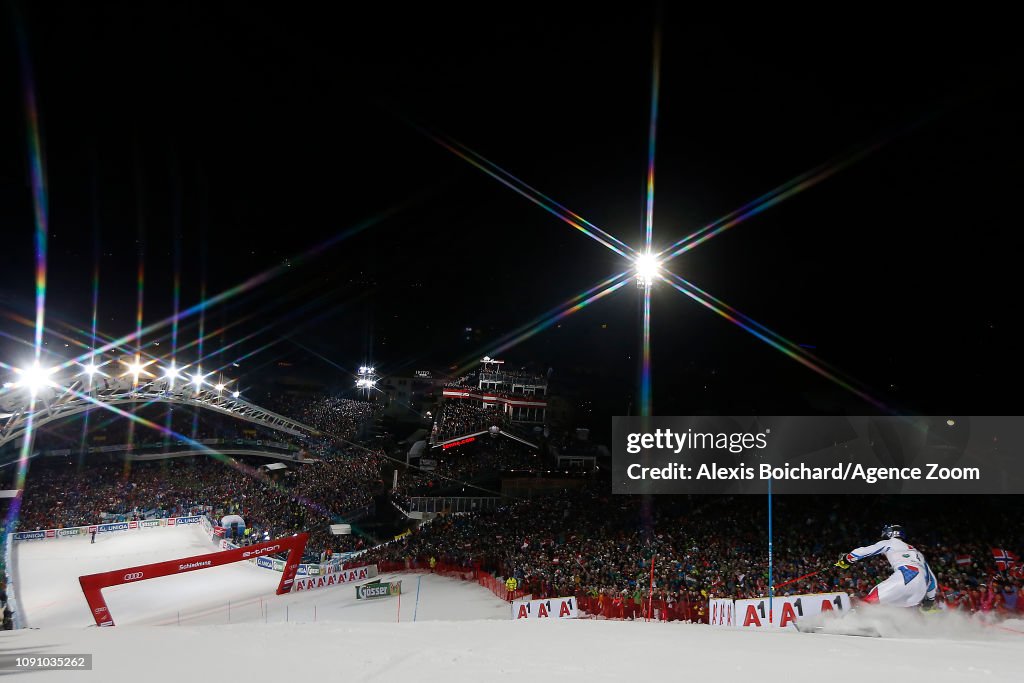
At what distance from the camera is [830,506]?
1683 centimetres

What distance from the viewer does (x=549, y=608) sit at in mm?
13086

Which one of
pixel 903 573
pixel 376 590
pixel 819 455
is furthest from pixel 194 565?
pixel 819 455

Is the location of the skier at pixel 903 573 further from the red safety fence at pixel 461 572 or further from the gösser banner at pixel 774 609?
the red safety fence at pixel 461 572

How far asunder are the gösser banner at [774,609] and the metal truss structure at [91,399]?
23002mm

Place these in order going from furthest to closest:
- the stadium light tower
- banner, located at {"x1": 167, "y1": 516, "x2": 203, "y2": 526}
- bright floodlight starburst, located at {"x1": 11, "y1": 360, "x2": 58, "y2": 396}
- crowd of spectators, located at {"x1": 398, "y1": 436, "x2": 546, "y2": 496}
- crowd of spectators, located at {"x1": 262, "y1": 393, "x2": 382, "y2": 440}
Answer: the stadium light tower
crowd of spectators, located at {"x1": 262, "y1": 393, "x2": 382, "y2": 440}
crowd of spectators, located at {"x1": 398, "y1": 436, "x2": 546, "y2": 496}
banner, located at {"x1": 167, "y1": 516, "x2": 203, "y2": 526}
bright floodlight starburst, located at {"x1": 11, "y1": 360, "x2": 58, "y2": 396}

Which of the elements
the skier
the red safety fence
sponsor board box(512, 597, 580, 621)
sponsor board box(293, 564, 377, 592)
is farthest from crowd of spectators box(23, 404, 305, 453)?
the skier

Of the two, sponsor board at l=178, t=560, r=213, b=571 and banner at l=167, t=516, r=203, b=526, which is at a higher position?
sponsor board at l=178, t=560, r=213, b=571

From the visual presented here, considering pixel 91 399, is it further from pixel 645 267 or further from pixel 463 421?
pixel 463 421

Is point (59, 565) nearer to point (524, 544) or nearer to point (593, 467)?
point (524, 544)

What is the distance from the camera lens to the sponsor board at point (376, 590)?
16288 mm

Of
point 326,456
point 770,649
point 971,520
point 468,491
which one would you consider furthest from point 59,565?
point 971,520

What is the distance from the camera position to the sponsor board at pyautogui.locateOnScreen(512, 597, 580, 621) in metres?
13.1

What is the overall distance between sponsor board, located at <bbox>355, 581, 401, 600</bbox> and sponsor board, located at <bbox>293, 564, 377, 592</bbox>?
270 cm

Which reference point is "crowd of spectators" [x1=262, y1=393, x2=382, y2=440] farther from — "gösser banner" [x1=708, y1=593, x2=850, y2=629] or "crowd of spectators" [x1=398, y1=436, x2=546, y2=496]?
"gösser banner" [x1=708, y1=593, x2=850, y2=629]
